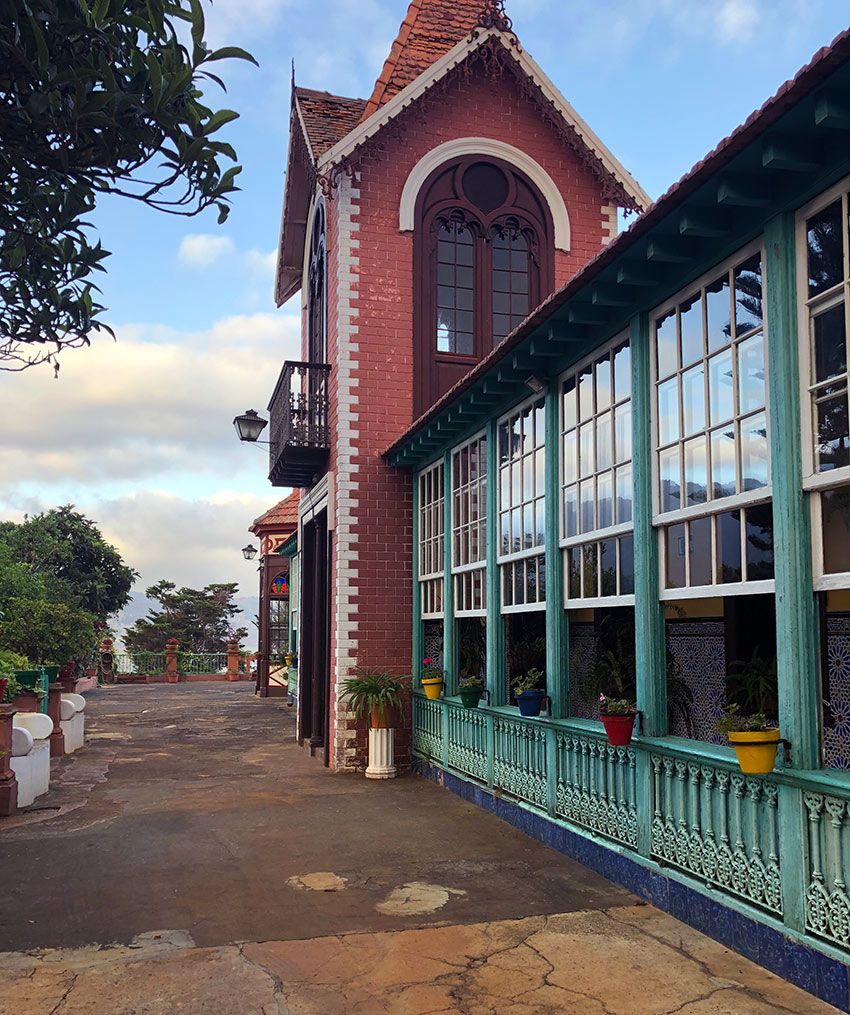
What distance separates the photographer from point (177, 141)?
13.4ft

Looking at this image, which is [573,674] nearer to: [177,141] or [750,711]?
[750,711]

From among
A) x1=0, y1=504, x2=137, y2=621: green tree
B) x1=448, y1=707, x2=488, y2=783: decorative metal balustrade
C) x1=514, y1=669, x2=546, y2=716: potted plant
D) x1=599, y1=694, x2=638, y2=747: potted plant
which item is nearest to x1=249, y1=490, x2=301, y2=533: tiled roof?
x1=0, y1=504, x2=137, y2=621: green tree

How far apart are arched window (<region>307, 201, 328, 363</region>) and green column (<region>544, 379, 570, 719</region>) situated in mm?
5070

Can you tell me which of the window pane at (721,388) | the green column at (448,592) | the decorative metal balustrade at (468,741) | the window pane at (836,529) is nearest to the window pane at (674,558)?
the window pane at (721,388)

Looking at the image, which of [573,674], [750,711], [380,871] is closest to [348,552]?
[573,674]

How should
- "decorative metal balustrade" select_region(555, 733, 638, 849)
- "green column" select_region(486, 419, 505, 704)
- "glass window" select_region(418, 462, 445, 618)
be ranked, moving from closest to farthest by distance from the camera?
1. "decorative metal balustrade" select_region(555, 733, 638, 849)
2. "green column" select_region(486, 419, 505, 704)
3. "glass window" select_region(418, 462, 445, 618)

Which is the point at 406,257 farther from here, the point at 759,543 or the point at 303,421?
the point at 759,543

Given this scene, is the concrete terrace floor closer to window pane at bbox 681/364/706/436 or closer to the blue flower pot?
the blue flower pot

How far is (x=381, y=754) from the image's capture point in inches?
394

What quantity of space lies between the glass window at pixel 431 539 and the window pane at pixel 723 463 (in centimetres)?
486

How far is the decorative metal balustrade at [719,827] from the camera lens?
4.30 metres

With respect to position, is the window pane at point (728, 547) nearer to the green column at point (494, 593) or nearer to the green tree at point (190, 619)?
the green column at point (494, 593)

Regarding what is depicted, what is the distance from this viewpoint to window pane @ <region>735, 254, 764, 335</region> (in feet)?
15.3

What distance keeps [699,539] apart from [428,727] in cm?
544
